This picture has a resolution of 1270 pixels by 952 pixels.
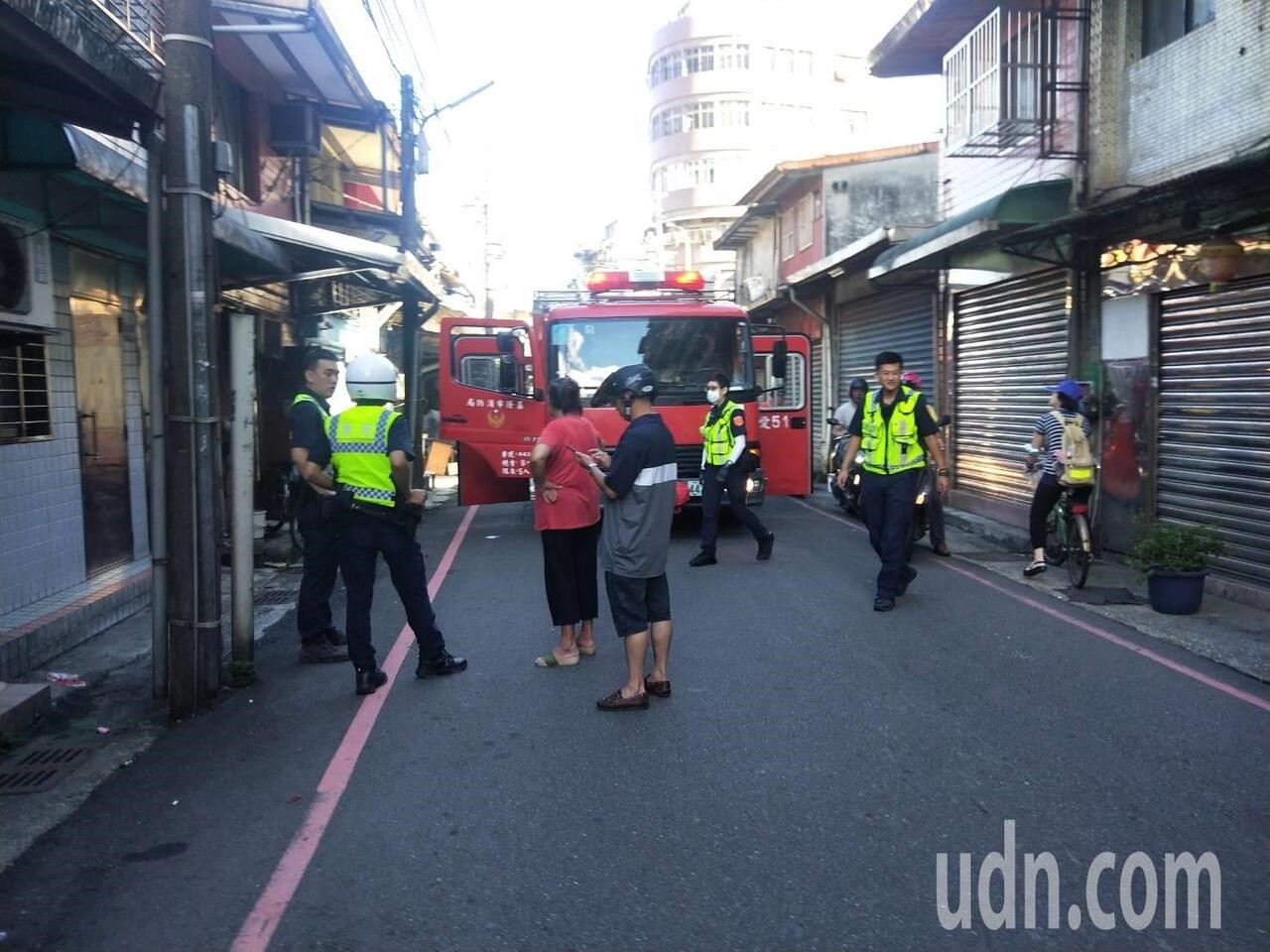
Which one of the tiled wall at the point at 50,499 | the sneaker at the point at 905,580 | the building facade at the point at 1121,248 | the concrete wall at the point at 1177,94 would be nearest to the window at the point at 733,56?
the building facade at the point at 1121,248

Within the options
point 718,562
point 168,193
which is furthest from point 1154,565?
point 168,193

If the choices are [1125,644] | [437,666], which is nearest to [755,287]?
[1125,644]

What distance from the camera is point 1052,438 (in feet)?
31.9

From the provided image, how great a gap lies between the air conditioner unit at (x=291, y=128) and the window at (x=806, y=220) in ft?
42.1

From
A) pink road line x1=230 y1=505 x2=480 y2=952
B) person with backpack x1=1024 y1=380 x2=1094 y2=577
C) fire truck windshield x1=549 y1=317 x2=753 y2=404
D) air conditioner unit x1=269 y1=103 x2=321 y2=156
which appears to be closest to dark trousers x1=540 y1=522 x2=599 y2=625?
pink road line x1=230 y1=505 x2=480 y2=952

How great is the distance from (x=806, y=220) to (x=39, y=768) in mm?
22726

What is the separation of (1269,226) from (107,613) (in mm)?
9271

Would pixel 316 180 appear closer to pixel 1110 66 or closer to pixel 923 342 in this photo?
pixel 923 342

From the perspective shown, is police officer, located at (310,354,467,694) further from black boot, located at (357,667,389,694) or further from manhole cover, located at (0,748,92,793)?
manhole cover, located at (0,748,92,793)

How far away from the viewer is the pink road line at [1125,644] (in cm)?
605

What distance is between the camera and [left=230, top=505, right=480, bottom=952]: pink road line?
3500 mm

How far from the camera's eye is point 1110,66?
1142 centimetres

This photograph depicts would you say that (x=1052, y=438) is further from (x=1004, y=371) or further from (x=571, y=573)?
(x=571, y=573)

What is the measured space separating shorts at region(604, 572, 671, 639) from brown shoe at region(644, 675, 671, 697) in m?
0.32
